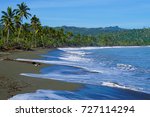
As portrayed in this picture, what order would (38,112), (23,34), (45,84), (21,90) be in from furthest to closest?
(23,34)
(45,84)
(21,90)
(38,112)

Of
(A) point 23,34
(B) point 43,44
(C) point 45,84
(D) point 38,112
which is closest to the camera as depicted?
(D) point 38,112

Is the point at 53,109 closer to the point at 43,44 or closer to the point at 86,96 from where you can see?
the point at 86,96

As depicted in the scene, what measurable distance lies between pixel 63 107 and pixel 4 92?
6702 millimetres

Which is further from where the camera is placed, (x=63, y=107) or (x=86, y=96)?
(x=86, y=96)

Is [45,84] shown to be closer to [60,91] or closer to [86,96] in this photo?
[60,91]

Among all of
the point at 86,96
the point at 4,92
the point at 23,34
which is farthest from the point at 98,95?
the point at 23,34

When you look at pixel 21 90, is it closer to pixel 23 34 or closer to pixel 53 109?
pixel 53 109

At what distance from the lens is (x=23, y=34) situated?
114375mm

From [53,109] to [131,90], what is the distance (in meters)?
10.9

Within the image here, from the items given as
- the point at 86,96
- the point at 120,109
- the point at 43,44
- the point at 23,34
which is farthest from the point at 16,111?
the point at 43,44

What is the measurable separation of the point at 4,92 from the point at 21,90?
1.24 metres

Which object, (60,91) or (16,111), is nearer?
(16,111)

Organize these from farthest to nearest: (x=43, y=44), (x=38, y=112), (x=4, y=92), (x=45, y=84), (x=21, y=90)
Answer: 1. (x=43, y=44)
2. (x=45, y=84)
3. (x=21, y=90)
4. (x=4, y=92)
5. (x=38, y=112)

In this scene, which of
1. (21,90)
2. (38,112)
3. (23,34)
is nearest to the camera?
(38,112)
